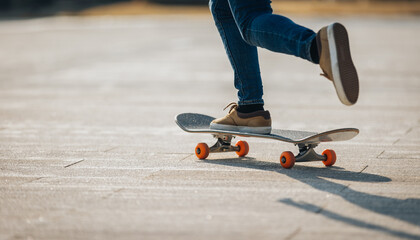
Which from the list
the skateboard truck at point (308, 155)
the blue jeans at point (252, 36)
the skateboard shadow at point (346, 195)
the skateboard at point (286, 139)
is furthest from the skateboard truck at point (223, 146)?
the skateboard truck at point (308, 155)

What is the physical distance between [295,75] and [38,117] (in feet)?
20.6

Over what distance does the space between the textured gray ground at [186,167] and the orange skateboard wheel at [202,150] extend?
0.07 metres

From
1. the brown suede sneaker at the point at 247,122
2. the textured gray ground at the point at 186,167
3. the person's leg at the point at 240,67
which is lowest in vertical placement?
the textured gray ground at the point at 186,167

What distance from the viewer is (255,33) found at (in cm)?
434

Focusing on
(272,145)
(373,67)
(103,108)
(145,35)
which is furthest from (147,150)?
(145,35)

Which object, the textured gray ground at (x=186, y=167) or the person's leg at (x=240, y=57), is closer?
the textured gray ground at (x=186, y=167)

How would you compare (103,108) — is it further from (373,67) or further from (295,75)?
(373,67)

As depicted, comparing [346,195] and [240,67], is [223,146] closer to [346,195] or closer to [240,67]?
[240,67]

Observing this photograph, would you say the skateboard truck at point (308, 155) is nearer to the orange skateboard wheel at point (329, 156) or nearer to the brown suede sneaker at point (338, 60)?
the orange skateboard wheel at point (329, 156)

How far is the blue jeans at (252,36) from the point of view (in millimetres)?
4090

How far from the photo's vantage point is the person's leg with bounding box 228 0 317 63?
13.3 ft

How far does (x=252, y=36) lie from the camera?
4.38m

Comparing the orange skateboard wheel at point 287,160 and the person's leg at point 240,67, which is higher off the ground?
the person's leg at point 240,67

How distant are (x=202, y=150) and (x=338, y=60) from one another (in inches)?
51.7
